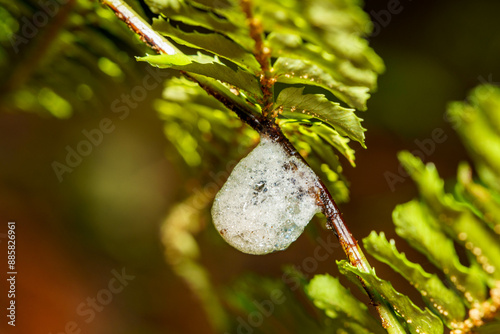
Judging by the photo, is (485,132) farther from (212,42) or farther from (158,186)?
(158,186)

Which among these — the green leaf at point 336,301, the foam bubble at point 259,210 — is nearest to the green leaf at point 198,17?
the foam bubble at point 259,210

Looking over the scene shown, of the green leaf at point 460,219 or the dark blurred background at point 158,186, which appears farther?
the dark blurred background at point 158,186

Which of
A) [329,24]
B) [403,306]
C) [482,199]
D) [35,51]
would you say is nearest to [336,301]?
[403,306]

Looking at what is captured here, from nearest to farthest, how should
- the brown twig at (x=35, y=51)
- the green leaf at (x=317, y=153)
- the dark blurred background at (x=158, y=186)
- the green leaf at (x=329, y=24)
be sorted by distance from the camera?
the green leaf at (x=329, y=24) < the green leaf at (x=317, y=153) < the brown twig at (x=35, y=51) < the dark blurred background at (x=158, y=186)

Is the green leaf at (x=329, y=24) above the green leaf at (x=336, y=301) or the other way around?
above

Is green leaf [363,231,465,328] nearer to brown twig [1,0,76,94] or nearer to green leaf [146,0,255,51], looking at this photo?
green leaf [146,0,255,51]

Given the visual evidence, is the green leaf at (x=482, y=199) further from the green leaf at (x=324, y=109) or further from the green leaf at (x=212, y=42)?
the green leaf at (x=212, y=42)
